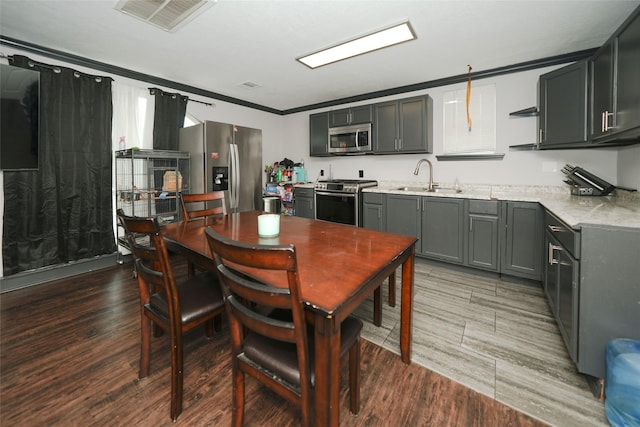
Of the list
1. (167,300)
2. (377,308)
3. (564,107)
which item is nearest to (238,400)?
(167,300)

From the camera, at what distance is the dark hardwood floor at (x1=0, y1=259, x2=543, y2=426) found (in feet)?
4.60

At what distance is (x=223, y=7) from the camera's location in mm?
2246

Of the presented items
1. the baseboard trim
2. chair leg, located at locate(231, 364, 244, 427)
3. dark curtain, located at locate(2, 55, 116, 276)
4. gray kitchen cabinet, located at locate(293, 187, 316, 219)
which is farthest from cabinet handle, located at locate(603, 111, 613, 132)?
the baseboard trim

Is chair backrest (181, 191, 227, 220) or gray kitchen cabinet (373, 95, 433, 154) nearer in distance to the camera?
chair backrest (181, 191, 227, 220)

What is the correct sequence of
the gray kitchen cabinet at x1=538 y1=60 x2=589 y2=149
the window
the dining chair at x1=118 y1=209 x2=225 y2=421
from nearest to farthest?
the dining chair at x1=118 y1=209 x2=225 y2=421
the gray kitchen cabinet at x1=538 y1=60 x2=589 y2=149
the window

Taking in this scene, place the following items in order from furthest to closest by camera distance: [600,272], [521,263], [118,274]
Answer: [118,274] < [521,263] < [600,272]

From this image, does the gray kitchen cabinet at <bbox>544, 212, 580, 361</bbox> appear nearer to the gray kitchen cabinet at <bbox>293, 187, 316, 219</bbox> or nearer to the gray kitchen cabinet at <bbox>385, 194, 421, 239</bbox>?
the gray kitchen cabinet at <bbox>385, 194, 421, 239</bbox>

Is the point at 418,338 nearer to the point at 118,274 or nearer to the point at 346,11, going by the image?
the point at 346,11

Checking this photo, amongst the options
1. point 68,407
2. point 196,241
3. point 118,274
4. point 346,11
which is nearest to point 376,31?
point 346,11

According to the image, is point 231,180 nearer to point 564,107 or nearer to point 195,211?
point 195,211

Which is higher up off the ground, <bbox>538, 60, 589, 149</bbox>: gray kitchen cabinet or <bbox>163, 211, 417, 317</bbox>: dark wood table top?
<bbox>538, 60, 589, 149</bbox>: gray kitchen cabinet

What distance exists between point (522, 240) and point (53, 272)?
16.8 ft

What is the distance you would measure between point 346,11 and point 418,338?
261cm

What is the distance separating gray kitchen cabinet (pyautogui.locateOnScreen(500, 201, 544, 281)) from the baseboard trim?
4688 millimetres
